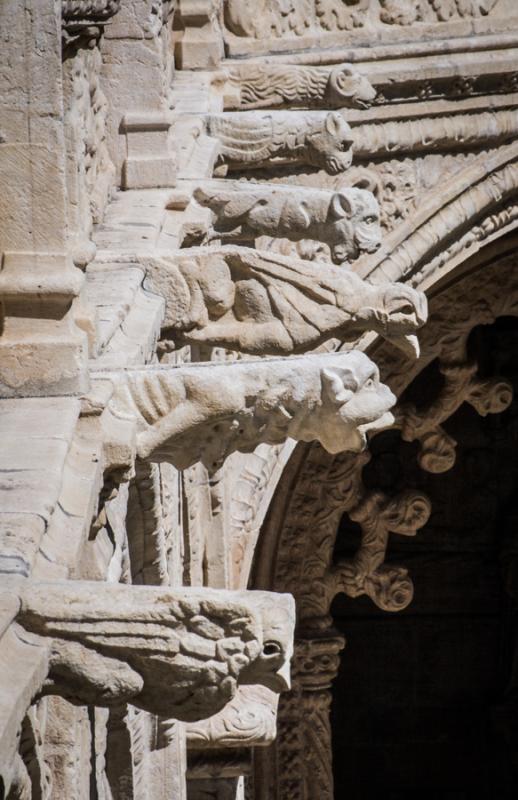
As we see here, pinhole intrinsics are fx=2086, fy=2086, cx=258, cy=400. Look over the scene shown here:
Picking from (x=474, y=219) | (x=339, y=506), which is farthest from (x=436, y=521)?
(x=474, y=219)

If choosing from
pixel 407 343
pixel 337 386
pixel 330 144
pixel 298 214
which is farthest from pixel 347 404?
pixel 330 144

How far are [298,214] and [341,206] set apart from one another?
15 cm

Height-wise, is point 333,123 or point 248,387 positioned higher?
point 333,123

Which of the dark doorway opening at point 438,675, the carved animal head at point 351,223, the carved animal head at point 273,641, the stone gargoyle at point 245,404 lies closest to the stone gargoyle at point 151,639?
the carved animal head at point 273,641

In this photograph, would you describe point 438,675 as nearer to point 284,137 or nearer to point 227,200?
point 284,137

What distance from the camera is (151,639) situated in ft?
8.73

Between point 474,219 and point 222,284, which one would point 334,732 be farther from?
point 222,284

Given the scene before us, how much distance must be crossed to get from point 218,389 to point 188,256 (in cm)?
91

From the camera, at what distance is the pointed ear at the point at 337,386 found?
11.9ft

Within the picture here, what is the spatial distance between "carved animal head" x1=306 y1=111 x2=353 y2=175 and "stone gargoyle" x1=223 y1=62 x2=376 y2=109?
57 cm

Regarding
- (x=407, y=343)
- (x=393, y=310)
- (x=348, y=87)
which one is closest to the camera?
(x=393, y=310)

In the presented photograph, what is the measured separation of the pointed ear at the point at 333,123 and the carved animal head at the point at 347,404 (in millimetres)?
2478

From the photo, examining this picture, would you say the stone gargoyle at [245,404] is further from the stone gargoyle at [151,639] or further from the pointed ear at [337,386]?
the stone gargoyle at [151,639]

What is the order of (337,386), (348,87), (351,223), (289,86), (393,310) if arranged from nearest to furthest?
(337,386) → (393,310) → (351,223) → (348,87) → (289,86)
